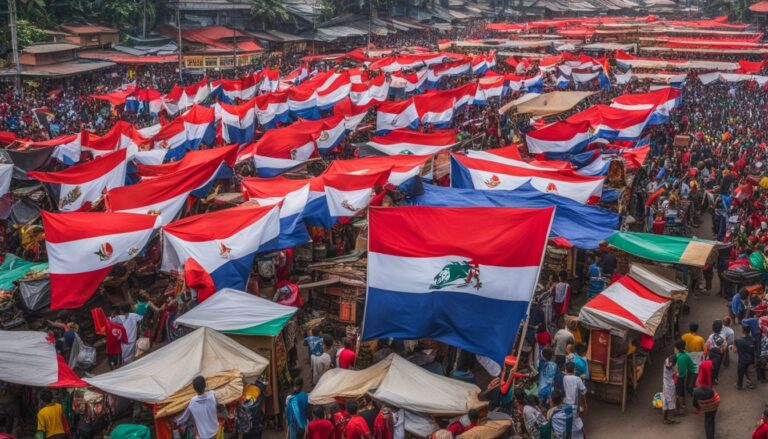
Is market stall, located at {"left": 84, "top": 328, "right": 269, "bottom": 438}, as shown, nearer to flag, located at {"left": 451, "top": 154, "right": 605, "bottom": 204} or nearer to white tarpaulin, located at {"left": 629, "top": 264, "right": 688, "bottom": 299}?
white tarpaulin, located at {"left": 629, "top": 264, "right": 688, "bottom": 299}

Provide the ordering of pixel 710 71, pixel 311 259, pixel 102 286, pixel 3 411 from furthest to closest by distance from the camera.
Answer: pixel 710 71, pixel 311 259, pixel 102 286, pixel 3 411

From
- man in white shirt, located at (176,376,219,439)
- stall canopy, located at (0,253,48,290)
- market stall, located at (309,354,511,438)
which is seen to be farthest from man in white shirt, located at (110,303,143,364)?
market stall, located at (309,354,511,438)

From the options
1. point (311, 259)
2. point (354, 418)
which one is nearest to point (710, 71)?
point (311, 259)

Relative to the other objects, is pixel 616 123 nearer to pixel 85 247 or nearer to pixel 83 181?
pixel 83 181

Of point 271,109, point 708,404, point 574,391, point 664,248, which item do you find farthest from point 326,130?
point 708,404

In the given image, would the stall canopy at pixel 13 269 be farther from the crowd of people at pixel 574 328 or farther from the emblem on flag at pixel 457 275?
the emblem on flag at pixel 457 275

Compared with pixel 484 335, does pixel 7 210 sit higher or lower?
lower

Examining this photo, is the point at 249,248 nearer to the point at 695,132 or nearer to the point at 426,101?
the point at 426,101
